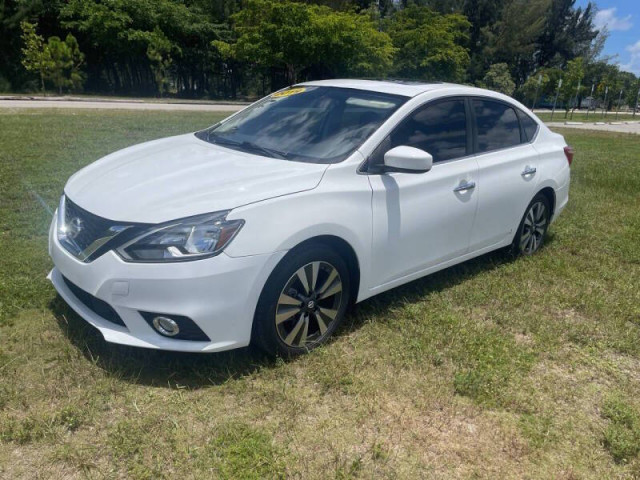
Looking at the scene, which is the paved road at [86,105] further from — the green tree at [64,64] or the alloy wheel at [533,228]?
the alloy wheel at [533,228]

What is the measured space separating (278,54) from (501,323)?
32.8m

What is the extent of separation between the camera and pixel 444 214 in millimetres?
3871

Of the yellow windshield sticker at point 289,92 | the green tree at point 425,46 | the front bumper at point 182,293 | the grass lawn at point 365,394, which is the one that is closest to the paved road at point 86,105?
the yellow windshield sticker at point 289,92

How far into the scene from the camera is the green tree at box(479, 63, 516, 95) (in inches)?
2085

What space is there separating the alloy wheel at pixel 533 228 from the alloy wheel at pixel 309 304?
2472 mm

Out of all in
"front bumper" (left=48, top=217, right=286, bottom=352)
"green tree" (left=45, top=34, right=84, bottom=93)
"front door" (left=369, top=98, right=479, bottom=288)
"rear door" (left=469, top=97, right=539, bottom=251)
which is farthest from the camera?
"green tree" (left=45, top=34, right=84, bottom=93)

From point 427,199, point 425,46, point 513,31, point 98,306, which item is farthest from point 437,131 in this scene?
point 513,31

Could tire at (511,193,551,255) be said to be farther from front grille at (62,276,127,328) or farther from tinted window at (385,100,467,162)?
front grille at (62,276,127,328)

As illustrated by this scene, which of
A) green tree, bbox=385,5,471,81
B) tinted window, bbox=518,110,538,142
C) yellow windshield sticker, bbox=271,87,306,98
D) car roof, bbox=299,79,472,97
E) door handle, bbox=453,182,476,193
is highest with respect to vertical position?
green tree, bbox=385,5,471,81

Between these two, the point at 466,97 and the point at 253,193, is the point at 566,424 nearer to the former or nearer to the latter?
the point at 253,193

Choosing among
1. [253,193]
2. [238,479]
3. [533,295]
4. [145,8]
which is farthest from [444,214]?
[145,8]

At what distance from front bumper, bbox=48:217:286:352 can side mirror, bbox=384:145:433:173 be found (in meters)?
0.98

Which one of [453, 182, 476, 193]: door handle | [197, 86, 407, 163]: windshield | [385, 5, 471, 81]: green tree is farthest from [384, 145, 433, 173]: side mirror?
[385, 5, 471, 81]: green tree

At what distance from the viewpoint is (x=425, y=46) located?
142 feet
